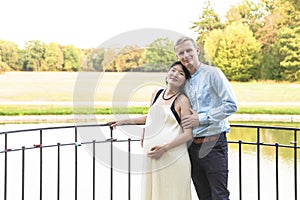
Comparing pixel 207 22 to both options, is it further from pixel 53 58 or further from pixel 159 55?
pixel 159 55

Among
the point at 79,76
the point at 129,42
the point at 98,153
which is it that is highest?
the point at 129,42

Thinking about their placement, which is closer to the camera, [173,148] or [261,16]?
[173,148]

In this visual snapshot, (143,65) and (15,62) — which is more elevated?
(15,62)

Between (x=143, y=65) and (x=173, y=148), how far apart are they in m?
0.50

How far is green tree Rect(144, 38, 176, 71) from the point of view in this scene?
194cm

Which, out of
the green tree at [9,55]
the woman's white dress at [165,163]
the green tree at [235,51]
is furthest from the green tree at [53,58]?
the woman's white dress at [165,163]

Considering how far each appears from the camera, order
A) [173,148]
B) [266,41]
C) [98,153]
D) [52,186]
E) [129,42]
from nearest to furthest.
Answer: [173,148]
[129,42]
[98,153]
[52,186]
[266,41]

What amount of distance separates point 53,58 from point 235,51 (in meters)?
5.10

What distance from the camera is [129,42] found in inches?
76.9

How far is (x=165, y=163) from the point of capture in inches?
71.0

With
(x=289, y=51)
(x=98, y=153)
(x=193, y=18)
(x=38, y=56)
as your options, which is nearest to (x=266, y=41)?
(x=289, y=51)

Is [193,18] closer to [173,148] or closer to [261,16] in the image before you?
[261,16]

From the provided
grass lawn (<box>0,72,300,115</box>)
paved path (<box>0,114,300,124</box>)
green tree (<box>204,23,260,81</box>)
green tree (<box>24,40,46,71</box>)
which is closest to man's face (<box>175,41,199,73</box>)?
grass lawn (<box>0,72,300,115</box>)

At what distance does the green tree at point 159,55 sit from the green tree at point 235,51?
9.86 meters
